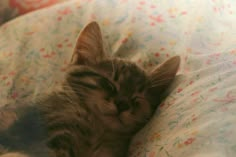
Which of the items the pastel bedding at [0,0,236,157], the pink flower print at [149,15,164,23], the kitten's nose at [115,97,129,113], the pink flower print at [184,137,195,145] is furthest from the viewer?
the pink flower print at [149,15,164,23]

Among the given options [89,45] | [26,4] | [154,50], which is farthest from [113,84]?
[26,4]

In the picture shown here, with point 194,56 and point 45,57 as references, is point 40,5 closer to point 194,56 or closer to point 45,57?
point 45,57

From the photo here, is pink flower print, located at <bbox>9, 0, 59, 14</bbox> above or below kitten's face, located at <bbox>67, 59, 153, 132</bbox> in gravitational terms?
above

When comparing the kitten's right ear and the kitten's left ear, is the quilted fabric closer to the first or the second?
the kitten's right ear

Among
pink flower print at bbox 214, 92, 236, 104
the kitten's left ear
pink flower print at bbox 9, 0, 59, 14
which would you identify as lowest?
the kitten's left ear

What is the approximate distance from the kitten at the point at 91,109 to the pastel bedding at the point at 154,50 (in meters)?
0.07

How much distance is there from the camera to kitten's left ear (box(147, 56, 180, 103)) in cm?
123

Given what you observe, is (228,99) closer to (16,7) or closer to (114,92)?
(114,92)

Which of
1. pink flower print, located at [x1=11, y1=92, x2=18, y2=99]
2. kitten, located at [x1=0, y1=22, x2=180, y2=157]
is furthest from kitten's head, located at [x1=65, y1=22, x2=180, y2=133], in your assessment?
pink flower print, located at [x1=11, y1=92, x2=18, y2=99]

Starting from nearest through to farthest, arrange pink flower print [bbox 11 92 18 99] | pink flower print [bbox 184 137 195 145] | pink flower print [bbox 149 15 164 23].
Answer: pink flower print [bbox 184 137 195 145], pink flower print [bbox 11 92 18 99], pink flower print [bbox 149 15 164 23]

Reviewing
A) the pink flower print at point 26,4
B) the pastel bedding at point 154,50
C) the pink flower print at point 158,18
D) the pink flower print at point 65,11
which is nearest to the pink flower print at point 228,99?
the pastel bedding at point 154,50

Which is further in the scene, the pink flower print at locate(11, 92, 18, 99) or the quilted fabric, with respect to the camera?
the quilted fabric

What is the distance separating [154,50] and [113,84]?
0.33 meters

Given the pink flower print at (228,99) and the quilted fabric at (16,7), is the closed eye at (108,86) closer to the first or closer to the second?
A: the pink flower print at (228,99)
